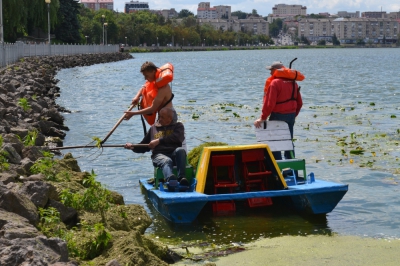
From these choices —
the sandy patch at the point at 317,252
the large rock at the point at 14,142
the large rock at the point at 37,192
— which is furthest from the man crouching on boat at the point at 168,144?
the large rock at the point at 37,192

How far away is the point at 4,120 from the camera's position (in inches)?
571

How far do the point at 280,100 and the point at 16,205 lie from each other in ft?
18.1

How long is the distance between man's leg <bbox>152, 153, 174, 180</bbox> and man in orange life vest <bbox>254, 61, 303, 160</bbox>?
179 centimetres

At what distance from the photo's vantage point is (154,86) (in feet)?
36.3

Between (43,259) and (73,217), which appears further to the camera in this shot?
(73,217)

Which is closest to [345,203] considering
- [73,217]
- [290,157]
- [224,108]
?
[290,157]

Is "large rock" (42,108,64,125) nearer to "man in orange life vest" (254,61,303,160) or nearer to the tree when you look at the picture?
"man in orange life vest" (254,61,303,160)

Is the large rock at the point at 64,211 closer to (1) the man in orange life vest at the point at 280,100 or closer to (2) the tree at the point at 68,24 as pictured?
(1) the man in orange life vest at the point at 280,100

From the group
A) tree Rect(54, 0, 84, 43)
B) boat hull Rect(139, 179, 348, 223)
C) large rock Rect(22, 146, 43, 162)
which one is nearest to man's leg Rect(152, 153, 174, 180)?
boat hull Rect(139, 179, 348, 223)

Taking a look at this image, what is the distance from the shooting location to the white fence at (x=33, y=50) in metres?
38.3

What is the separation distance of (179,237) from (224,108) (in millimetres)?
18671

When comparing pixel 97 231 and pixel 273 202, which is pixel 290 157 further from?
pixel 97 231

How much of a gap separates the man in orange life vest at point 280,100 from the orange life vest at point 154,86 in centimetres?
150

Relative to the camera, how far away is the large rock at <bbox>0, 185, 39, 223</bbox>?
689 centimetres
